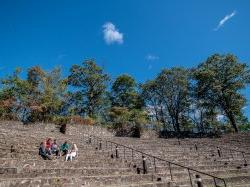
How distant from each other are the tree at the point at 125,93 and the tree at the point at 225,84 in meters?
9.95

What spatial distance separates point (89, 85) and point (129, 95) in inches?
251

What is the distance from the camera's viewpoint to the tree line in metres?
28.4

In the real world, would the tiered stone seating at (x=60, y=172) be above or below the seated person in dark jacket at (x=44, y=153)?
below

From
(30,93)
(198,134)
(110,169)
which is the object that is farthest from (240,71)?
(110,169)

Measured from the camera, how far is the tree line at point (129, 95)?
28.4 meters

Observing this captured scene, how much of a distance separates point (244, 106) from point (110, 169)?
1068 inches

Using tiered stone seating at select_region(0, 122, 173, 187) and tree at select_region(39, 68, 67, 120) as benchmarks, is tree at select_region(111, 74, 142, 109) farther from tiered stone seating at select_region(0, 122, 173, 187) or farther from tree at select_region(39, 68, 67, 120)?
tiered stone seating at select_region(0, 122, 173, 187)

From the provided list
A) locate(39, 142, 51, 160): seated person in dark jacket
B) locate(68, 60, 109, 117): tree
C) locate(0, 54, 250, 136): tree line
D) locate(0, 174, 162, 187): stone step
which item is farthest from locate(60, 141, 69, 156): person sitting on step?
locate(68, 60, 109, 117): tree

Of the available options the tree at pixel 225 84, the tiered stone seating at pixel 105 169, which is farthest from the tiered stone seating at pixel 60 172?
the tree at pixel 225 84

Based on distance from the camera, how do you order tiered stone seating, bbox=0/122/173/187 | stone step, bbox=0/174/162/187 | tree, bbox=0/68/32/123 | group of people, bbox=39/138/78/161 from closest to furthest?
stone step, bbox=0/174/162/187
tiered stone seating, bbox=0/122/173/187
group of people, bbox=39/138/78/161
tree, bbox=0/68/32/123

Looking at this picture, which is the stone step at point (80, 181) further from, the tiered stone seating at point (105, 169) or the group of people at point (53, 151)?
the group of people at point (53, 151)

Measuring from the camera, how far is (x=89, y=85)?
122ft

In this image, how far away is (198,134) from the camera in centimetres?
2833

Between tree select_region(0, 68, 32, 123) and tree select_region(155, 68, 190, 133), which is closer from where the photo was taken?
tree select_region(0, 68, 32, 123)
